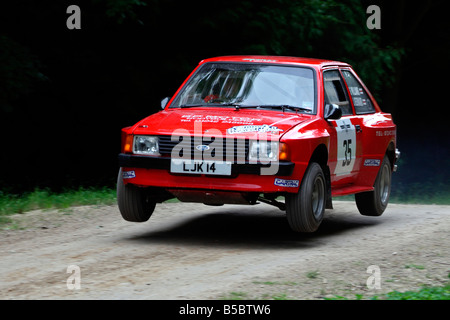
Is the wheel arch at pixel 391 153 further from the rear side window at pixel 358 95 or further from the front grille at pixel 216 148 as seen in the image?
the front grille at pixel 216 148

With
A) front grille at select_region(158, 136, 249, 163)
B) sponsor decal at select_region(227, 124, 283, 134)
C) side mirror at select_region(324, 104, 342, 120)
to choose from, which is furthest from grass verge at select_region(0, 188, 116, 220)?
side mirror at select_region(324, 104, 342, 120)

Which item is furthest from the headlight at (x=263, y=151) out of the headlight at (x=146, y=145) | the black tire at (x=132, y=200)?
the black tire at (x=132, y=200)

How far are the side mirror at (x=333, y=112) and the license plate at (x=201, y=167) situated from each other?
157 cm

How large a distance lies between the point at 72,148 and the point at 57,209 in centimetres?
1015

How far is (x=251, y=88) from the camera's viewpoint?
9617 mm

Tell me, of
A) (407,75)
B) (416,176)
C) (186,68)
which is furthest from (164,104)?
(407,75)

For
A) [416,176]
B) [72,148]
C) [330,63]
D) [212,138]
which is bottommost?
[416,176]

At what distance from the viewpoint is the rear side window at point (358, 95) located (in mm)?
10852

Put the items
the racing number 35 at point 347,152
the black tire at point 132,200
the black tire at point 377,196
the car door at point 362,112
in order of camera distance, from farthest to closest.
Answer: the black tire at point 377,196, the car door at point 362,112, the racing number 35 at point 347,152, the black tire at point 132,200

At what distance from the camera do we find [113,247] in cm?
863

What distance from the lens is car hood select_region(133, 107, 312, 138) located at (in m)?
8.47

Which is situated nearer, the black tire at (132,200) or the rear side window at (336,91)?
the black tire at (132,200)

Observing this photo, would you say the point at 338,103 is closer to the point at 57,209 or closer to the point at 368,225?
the point at 368,225
